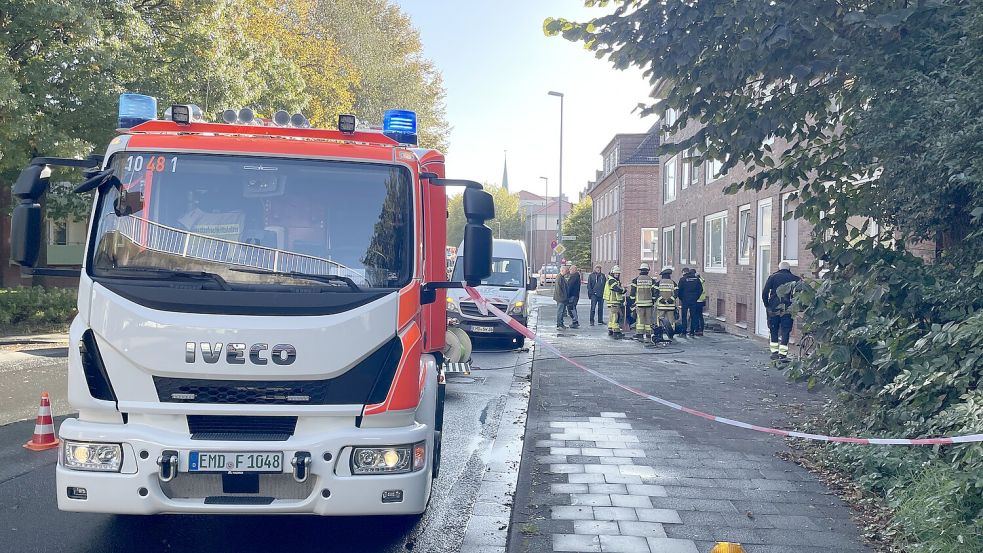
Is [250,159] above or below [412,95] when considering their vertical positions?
below

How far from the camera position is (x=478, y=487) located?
19.3 feet

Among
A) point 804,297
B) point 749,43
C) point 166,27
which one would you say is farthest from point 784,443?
point 166,27

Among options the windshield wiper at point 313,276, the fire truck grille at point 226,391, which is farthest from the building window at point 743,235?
the fire truck grille at point 226,391

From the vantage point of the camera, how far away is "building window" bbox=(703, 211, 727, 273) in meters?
21.0

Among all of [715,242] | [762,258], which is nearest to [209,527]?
[762,258]

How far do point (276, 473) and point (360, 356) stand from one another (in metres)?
0.72

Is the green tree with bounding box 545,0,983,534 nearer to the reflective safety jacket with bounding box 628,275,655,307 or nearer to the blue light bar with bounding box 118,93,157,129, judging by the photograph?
the blue light bar with bounding box 118,93,157,129

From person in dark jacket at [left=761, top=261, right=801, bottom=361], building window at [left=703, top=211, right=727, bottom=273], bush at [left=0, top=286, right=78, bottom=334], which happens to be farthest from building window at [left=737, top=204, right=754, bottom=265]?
bush at [left=0, top=286, right=78, bottom=334]

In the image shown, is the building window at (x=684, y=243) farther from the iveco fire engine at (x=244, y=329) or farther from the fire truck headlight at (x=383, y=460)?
the fire truck headlight at (x=383, y=460)

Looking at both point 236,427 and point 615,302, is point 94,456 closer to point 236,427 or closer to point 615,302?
point 236,427

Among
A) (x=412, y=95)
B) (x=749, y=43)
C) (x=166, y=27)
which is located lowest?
(x=749, y=43)

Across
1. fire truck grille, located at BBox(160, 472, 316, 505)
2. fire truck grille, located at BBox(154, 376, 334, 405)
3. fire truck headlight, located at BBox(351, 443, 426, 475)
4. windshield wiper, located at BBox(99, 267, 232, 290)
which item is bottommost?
fire truck grille, located at BBox(160, 472, 316, 505)

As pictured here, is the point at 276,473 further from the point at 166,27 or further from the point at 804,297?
the point at 166,27

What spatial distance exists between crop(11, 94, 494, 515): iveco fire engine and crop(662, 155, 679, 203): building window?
24.5 meters
